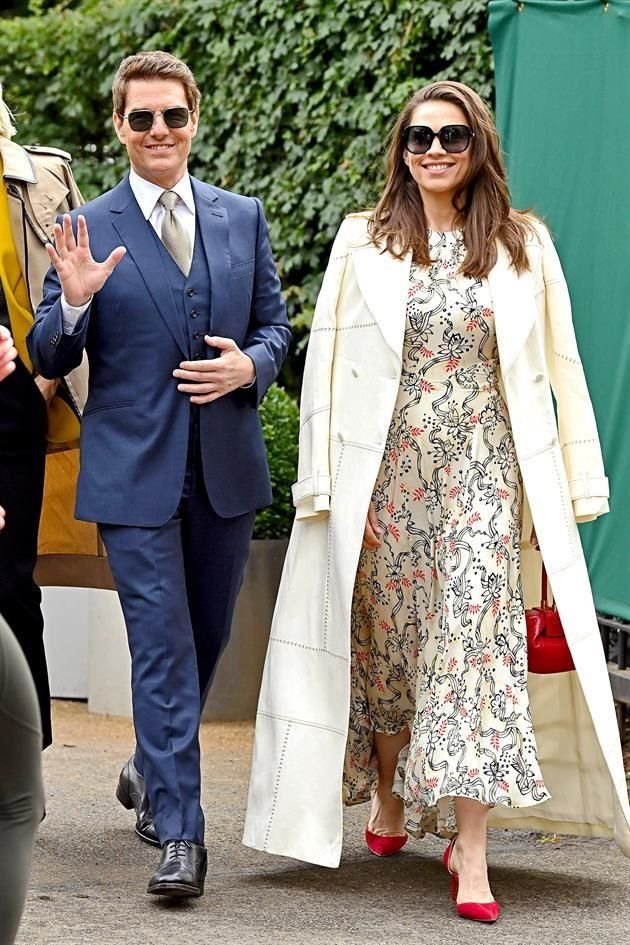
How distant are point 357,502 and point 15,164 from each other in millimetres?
1398

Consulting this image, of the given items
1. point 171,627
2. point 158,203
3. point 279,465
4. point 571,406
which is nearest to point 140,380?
point 158,203

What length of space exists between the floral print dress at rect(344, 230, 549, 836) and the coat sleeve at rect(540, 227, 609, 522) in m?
0.16

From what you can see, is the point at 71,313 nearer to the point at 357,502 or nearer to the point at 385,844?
the point at 357,502

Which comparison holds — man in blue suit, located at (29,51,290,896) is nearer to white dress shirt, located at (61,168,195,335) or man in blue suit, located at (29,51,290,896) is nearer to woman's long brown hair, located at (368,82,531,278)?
white dress shirt, located at (61,168,195,335)

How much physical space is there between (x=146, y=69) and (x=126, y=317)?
69 cm

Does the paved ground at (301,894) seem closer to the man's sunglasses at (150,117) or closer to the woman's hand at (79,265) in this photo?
the woman's hand at (79,265)

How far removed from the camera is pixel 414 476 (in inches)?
180

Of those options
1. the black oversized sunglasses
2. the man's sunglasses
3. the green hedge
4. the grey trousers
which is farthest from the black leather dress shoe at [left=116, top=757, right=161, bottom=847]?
the green hedge

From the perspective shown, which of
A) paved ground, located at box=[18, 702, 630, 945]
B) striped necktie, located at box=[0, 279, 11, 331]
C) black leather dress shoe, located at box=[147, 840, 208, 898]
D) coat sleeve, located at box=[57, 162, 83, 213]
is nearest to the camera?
paved ground, located at box=[18, 702, 630, 945]

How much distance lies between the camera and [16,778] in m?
2.49

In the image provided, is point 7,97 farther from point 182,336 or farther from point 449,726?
point 449,726

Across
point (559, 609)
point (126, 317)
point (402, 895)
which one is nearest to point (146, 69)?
point (126, 317)

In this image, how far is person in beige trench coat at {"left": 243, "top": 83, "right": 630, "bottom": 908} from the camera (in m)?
4.44

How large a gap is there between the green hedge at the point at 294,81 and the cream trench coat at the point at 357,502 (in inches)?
119
